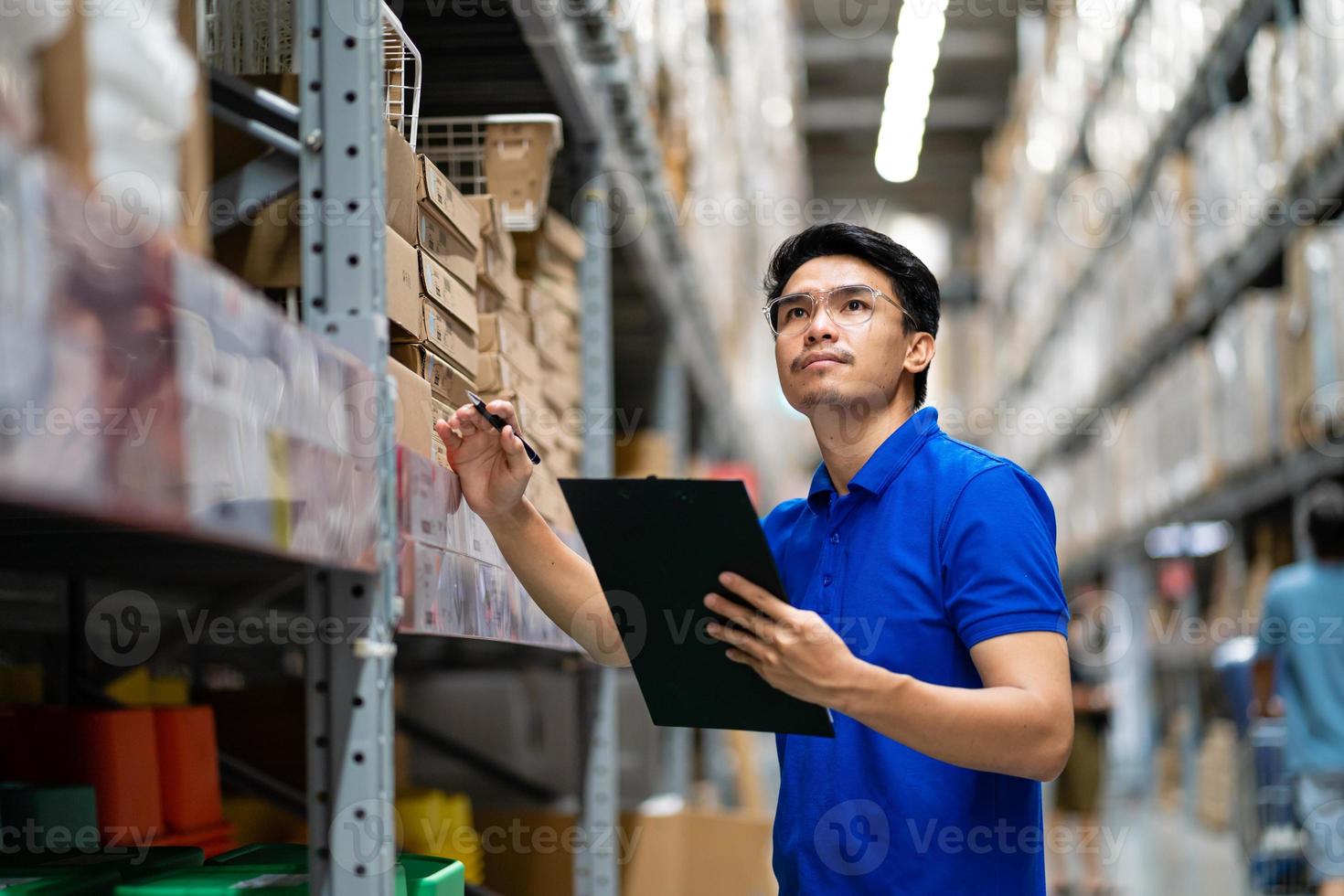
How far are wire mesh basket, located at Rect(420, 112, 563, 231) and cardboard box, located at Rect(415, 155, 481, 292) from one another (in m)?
0.33

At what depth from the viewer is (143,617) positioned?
15.5 ft

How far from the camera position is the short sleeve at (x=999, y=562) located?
5.88ft

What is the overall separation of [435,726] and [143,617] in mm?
1422

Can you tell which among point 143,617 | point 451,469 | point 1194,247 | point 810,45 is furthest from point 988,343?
point 451,469

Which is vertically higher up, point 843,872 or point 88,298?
point 88,298

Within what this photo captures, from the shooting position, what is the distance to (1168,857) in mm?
8266

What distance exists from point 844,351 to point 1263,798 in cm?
493

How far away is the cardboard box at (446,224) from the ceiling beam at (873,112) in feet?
51.0

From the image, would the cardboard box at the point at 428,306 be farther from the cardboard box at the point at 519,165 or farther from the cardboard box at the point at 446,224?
the cardboard box at the point at 519,165

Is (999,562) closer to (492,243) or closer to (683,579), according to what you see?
(683,579)

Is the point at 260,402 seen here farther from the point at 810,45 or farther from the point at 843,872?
the point at 810,45

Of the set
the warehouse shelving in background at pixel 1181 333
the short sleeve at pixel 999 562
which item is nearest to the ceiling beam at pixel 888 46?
the warehouse shelving in background at pixel 1181 333

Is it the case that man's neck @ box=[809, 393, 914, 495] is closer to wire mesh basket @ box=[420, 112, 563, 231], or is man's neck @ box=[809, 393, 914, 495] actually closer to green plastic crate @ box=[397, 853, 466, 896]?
green plastic crate @ box=[397, 853, 466, 896]

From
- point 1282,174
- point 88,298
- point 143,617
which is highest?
point 1282,174
